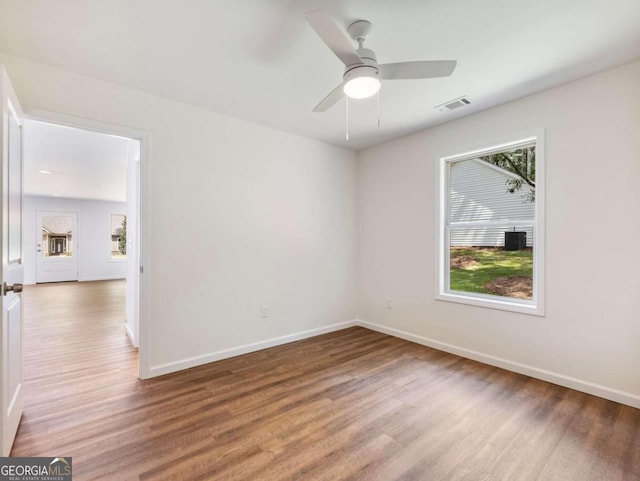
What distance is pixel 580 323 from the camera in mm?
2477

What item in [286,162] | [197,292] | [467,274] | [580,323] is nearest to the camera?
[580,323]

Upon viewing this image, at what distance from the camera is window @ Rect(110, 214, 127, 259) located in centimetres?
973

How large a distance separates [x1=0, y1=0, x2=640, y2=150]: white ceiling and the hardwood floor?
2.57 metres

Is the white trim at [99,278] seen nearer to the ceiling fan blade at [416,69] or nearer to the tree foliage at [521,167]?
the ceiling fan blade at [416,69]

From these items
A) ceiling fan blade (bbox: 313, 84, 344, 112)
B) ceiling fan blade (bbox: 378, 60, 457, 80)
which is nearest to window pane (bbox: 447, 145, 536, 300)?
ceiling fan blade (bbox: 378, 60, 457, 80)

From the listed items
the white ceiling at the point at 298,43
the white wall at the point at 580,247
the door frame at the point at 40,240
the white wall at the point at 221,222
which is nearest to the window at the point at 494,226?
the white wall at the point at 580,247

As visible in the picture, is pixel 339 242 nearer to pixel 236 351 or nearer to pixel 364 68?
pixel 236 351

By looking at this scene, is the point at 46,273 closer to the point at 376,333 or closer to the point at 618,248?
the point at 376,333

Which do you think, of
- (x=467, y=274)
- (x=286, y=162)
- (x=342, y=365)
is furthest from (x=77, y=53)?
(x=467, y=274)

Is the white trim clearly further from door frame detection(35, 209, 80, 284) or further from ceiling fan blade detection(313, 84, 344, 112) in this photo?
ceiling fan blade detection(313, 84, 344, 112)

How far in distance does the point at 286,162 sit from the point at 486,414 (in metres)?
3.15

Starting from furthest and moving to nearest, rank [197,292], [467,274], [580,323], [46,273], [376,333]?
[46,273] < [376,333] < [467,274] < [197,292] < [580,323]

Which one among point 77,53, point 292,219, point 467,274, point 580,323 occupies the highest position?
point 77,53

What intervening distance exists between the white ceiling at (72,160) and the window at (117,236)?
6.50 ft
